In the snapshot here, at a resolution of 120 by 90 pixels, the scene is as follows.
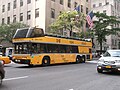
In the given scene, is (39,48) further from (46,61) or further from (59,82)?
(59,82)

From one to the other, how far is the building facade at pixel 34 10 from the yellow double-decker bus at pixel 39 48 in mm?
16606

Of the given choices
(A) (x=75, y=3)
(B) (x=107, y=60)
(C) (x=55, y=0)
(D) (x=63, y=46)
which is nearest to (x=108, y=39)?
(A) (x=75, y=3)

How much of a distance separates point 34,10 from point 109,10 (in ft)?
105

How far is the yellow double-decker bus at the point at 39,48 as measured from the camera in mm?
20391

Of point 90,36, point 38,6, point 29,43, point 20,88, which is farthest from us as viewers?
point 90,36

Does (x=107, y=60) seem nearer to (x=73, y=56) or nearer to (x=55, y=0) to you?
(x=73, y=56)

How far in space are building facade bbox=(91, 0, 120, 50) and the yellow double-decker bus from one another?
41220 mm

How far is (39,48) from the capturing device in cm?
2125

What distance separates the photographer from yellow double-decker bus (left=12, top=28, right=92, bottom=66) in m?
20.4

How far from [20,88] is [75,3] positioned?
4294cm

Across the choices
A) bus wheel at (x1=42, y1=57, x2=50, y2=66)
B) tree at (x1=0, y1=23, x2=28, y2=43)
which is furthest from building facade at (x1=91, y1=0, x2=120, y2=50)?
bus wheel at (x1=42, y1=57, x2=50, y2=66)

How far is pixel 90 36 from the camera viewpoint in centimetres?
4741

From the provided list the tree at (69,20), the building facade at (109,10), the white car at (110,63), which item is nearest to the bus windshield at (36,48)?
the white car at (110,63)

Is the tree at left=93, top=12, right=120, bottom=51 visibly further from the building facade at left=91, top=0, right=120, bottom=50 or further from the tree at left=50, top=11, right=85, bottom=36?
the building facade at left=91, top=0, right=120, bottom=50
